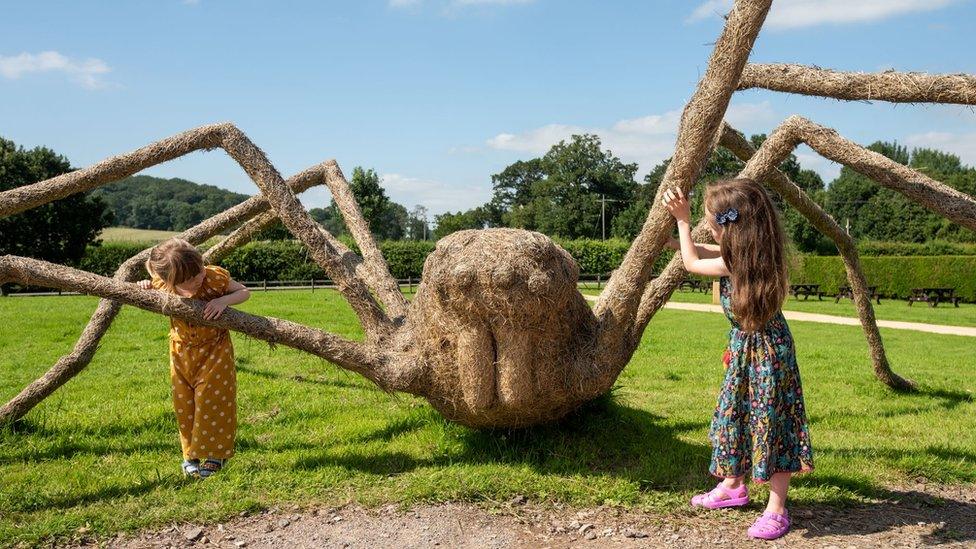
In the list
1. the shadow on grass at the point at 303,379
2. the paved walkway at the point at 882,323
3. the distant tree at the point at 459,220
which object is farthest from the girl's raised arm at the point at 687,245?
the distant tree at the point at 459,220

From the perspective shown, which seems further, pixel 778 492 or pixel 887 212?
pixel 887 212

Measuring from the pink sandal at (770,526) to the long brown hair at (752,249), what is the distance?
40.2 inches

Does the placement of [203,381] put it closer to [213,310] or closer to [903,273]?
[213,310]

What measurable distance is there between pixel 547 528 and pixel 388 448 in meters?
1.76

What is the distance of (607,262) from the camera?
34.9 meters

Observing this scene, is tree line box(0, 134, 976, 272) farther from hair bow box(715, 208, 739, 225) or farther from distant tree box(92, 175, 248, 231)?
hair bow box(715, 208, 739, 225)

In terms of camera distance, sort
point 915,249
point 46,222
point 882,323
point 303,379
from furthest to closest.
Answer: point 915,249, point 46,222, point 882,323, point 303,379

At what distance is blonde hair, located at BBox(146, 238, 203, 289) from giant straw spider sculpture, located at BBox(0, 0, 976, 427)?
11.0 inches

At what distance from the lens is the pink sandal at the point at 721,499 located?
4.21 meters

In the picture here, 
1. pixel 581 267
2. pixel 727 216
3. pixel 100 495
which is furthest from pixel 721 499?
pixel 581 267

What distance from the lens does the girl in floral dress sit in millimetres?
3715

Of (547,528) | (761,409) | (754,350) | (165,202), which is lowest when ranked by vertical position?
(547,528)

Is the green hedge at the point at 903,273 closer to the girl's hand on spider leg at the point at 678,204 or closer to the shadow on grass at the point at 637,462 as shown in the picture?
the shadow on grass at the point at 637,462

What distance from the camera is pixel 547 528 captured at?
3.96 meters
